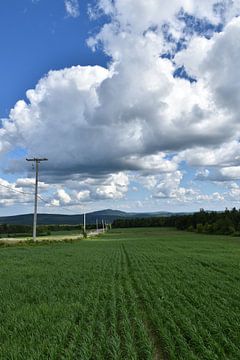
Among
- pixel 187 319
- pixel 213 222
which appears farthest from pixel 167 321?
pixel 213 222

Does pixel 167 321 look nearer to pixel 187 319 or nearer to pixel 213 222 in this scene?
pixel 187 319

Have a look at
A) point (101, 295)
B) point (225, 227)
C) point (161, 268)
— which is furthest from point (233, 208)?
point (101, 295)

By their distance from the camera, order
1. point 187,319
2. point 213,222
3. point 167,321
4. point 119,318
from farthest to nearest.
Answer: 1. point 213,222
2. point 119,318
3. point 187,319
4. point 167,321

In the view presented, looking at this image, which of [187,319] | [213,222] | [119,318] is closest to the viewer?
[187,319]

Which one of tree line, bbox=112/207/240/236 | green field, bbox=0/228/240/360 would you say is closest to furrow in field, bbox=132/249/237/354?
green field, bbox=0/228/240/360

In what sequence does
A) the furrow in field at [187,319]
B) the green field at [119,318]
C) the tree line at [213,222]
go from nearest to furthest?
the green field at [119,318] < the furrow in field at [187,319] < the tree line at [213,222]

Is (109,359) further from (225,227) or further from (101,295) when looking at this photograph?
(225,227)

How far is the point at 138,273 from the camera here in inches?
953

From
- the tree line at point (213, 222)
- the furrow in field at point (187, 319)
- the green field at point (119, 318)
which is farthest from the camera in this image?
→ the tree line at point (213, 222)

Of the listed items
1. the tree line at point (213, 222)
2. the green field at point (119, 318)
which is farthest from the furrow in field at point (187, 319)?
the tree line at point (213, 222)

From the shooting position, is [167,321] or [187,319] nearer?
[167,321]

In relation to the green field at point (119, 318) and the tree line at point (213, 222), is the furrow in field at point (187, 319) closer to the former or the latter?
the green field at point (119, 318)

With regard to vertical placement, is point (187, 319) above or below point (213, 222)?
below

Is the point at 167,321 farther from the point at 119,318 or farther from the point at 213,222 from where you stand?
the point at 213,222
